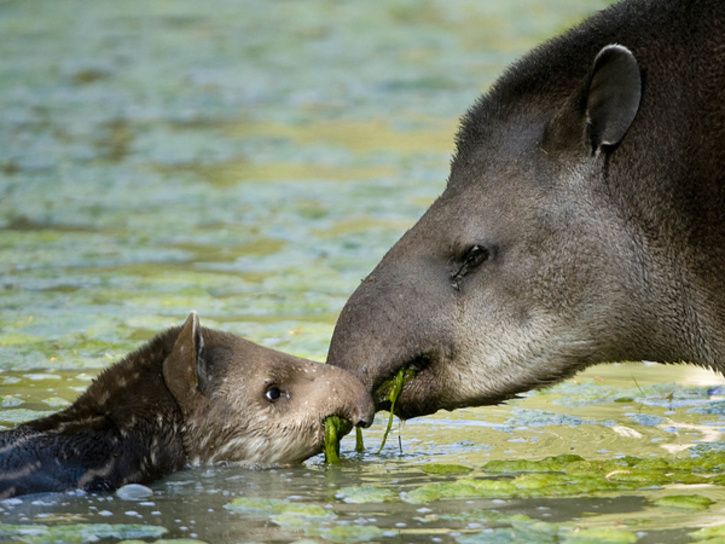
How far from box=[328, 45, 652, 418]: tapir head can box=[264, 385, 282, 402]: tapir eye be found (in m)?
0.60

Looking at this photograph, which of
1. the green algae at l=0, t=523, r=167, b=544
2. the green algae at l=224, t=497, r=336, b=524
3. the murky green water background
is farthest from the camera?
the murky green water background

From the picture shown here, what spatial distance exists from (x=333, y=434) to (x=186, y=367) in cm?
94

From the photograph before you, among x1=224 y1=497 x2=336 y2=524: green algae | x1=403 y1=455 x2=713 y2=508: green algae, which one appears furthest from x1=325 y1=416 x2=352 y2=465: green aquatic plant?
x1=224 y1=497 x2=336 y2=524: green algae

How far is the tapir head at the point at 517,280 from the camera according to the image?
711 cm

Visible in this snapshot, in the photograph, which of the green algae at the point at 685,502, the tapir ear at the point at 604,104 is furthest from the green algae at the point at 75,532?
the tapir ear at the point at 604,104

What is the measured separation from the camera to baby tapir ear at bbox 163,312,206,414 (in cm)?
740

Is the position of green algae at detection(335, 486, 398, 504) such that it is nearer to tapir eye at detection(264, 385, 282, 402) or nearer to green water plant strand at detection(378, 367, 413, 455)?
green water plant strand at detection(378, 367, 413, 455)

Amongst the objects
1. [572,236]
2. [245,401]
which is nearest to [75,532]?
[245,401]

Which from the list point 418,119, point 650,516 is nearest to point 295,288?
point 650,516

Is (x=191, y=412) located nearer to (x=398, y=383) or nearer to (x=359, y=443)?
(x=359, y=443)

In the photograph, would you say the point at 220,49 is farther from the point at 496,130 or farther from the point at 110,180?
the point at 496,130

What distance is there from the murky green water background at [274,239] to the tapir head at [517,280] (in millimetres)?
600

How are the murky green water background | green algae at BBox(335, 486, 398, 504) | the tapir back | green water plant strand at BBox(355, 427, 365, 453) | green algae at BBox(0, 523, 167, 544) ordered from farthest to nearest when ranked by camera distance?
green water plant strand at BBox(355, 427, 365, 453) < the tapir back < green algae at BBox(335, 486, 398, 504) < the murky green water background < green algae at BBox(0, 523, 167, 544)

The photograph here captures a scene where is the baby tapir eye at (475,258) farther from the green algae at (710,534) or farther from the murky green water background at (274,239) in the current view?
the green algae at (710,534)
